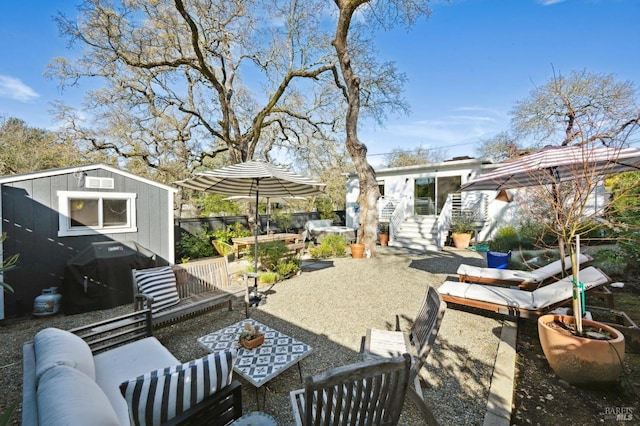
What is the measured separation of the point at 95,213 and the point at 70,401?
593 cm

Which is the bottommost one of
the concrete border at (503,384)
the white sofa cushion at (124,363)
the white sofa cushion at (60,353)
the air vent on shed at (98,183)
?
the concrete border at (503,384)

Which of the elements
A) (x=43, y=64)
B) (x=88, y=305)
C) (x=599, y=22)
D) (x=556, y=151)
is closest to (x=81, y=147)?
(x=43, y=64)

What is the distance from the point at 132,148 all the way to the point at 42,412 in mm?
15552

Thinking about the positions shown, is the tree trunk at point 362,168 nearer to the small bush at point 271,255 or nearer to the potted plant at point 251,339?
the small bush at point 271,255

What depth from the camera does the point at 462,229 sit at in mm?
11789

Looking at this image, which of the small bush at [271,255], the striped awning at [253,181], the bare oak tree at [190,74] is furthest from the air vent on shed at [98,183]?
the bare oak tree at [190,74]

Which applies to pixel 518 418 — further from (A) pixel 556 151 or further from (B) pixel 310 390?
(A) pixel 556 151

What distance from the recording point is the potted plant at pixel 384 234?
506 inches

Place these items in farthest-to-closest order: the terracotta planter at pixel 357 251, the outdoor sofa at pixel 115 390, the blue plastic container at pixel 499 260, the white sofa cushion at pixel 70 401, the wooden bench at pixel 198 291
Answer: the terracotta planter at pixel 357 251 → the blue plastic container at pixel 499 260 → the wooden bench at pixel 198 291 → the outdoor sofa at pixel 115 390 → the white sofa cushion at pixel 70 401

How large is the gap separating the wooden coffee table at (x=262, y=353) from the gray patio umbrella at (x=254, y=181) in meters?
2.22

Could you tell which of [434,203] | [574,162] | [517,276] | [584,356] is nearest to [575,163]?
[574,162]

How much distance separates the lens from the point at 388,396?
176 centimetres

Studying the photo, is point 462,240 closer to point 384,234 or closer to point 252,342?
point 384,234

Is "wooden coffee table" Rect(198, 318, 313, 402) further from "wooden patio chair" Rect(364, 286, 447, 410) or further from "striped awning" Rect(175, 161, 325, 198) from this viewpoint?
"striped awning" Rect(175, 161, 325, 198)
